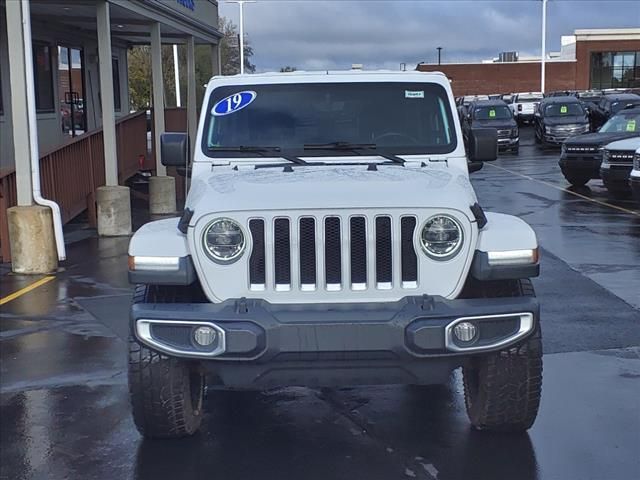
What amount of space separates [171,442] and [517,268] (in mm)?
2163

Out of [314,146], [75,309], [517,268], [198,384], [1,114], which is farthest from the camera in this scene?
[1,114]

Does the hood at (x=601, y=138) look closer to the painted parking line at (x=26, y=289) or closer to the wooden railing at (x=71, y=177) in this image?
the wooden railing at (x=71, y=177)

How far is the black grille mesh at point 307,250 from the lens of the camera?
4.28m

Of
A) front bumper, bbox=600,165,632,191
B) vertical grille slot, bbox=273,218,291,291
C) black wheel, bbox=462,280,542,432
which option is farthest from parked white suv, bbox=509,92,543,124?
vertical grille slot, bbox=273,218,291,291

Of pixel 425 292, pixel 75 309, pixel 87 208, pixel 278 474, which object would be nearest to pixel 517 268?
pixel 425 292

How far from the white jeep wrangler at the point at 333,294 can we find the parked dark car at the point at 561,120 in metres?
28.2

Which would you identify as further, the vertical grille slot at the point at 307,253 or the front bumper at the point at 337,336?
the vertical grille slot at the point at 307,253

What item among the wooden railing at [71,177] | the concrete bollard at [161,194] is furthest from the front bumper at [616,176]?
the wooden railing at [71,177]

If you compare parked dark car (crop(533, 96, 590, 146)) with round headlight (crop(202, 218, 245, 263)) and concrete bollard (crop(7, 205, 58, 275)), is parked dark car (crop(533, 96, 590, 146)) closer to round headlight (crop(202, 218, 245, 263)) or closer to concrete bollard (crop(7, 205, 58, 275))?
concrete bollard (crop(7, 205, 58, 275))

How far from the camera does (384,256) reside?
4301 millimetres

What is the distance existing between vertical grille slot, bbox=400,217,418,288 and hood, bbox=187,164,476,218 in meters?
0.09

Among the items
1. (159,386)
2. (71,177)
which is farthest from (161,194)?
(159,386)

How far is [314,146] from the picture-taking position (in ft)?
18.2

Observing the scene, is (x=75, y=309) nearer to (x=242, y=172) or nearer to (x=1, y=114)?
(x=242, y=172)
